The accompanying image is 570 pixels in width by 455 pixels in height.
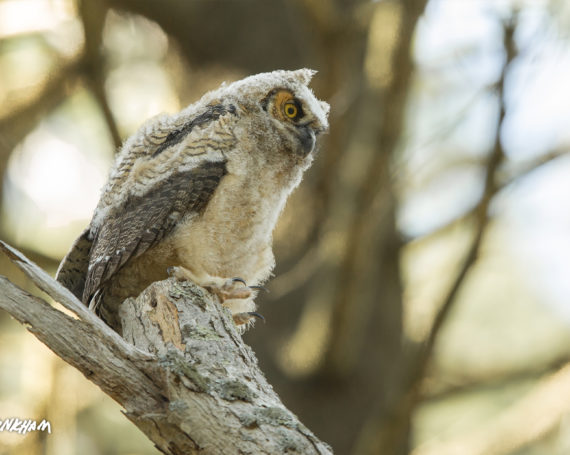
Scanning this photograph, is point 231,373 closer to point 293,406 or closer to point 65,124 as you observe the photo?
point 293,406

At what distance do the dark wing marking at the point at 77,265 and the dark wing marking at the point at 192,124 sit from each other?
20.0 inches

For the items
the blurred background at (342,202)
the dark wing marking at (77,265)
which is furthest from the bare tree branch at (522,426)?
the dark wing marking at (77,265)

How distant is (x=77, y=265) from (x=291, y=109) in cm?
117

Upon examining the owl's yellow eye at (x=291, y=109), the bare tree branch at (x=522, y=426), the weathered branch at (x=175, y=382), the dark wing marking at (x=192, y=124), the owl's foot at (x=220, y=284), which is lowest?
the weathered branch at (x=175, y=382)

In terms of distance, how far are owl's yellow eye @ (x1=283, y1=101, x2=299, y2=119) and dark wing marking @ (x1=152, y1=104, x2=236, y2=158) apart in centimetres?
25

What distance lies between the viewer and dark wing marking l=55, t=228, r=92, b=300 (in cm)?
306

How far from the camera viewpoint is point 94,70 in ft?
16.6

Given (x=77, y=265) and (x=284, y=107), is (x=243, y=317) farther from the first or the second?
(x=284, y=107)

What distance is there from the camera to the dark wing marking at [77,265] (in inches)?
120

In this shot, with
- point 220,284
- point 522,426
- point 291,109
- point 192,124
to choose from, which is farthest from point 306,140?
point 522,426

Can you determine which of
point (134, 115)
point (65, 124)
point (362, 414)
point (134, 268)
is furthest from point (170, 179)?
point (65, 124)

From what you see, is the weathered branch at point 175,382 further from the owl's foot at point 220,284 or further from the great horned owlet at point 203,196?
the great horned owlet at point 203,196

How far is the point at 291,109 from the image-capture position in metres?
3.14

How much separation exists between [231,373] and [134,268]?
3.00ft
